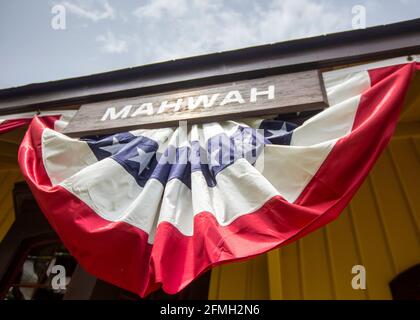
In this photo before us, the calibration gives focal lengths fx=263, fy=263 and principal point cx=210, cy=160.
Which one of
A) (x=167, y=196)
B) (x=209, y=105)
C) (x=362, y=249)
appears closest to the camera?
(x=167, y=196)

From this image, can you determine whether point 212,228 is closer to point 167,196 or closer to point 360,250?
point 167,196

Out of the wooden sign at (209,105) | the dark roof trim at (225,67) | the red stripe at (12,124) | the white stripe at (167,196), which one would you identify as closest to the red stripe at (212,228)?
the white stripe at (167,196)

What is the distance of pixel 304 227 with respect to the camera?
3.08ft

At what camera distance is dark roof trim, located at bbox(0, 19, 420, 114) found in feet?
5.09

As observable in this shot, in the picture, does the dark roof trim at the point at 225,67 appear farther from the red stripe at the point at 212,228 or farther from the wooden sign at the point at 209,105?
the red stripe at the point at 212,228

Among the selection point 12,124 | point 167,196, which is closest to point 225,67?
point 167,196

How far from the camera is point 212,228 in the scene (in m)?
0.98

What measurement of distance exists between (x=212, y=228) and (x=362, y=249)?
4.72 ft

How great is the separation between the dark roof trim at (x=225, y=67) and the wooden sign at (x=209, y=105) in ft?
→ 0.31

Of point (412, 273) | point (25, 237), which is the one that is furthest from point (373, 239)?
point (25, 237)

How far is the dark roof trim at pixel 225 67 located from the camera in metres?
1.55

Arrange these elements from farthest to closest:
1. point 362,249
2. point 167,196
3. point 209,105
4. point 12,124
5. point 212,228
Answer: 1. point 12,124
2. point 362,249
3. point 209,105
4. point 167,196
5. point 212,228

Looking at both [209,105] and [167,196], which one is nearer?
[167,196]

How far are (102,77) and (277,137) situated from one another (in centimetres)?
156
